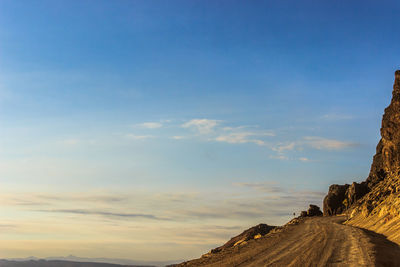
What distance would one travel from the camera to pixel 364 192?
8838 centimetres

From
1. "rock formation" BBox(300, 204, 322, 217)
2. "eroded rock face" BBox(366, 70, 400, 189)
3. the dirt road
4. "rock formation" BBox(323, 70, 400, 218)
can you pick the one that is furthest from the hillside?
"rock formation" BBox(300, 204, 322, 217)

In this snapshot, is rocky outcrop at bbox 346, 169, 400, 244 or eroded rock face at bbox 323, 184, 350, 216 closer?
rocky outcrop at bbox 346, 169, 400, 244

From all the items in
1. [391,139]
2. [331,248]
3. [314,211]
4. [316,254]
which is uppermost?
[391,139]

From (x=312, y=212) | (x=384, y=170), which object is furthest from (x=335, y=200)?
(x=384, y=170)

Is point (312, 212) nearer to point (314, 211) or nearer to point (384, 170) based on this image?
point (314, 211)

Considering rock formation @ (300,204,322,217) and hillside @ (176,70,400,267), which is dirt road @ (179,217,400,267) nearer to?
hillside @ (176,70,400,267)

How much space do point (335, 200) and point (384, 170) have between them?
15.1 meters

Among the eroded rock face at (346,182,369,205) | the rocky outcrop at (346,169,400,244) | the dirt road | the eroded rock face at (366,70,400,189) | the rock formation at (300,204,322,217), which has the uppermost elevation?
the eroded rock face at (366,70,400,189)

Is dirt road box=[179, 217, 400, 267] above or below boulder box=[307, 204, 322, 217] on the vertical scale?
below

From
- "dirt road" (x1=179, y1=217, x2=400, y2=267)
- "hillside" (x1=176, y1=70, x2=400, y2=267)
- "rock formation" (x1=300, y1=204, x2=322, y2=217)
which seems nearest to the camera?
"dirt road" (x1=179, y1=217, x2=400, y2=267)

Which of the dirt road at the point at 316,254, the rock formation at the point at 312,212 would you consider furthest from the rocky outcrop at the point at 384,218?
the rock formation at the point at 312,212

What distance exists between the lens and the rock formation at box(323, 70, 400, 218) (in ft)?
292

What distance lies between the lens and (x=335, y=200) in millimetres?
92875

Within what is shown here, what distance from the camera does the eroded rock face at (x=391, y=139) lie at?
90.4m
